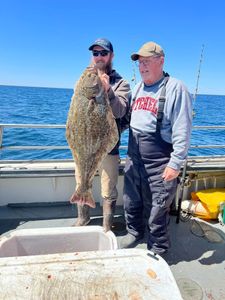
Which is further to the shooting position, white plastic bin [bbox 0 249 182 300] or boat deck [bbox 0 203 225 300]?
boat deck [bbox 0 203 225 300]

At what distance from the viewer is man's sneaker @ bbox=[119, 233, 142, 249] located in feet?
12.5

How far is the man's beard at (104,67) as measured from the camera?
10.7 feet

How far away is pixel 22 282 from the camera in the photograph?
6.00 ft

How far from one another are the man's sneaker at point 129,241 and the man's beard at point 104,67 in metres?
2.01

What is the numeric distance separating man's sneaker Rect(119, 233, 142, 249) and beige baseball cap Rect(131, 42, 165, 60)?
2.17 metres

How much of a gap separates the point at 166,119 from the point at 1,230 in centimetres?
259

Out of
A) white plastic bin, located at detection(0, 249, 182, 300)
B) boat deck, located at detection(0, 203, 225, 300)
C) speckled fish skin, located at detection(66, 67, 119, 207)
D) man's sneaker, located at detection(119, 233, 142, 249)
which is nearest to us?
white plastic bin, located at detection(0, 249, 182, 300)

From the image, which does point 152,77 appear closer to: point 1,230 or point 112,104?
point 112,104

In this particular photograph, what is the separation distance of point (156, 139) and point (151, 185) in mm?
510

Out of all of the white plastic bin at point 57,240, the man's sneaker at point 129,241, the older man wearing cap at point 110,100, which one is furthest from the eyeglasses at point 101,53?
the man's sneaker at point 129,241

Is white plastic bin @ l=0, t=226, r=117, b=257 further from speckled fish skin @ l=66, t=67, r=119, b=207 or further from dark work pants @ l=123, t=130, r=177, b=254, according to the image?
dark work pants @ l=123, t=130, r=177, b=254

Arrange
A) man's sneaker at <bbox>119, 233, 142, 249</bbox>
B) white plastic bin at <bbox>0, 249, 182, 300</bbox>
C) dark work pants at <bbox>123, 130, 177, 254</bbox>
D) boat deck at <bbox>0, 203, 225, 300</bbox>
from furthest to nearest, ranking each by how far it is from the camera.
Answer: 1. man's sneaker at <bbox>119, 233, 142, 249</bbox>
2. dark work pants at <bbox>123, 130, 177, 254</bbox>
3. boat deck at <bbox>0, 203, 225, 300</bbox>
4. white plastic bin at <bbox>0, 249, 182, 300</bbox>

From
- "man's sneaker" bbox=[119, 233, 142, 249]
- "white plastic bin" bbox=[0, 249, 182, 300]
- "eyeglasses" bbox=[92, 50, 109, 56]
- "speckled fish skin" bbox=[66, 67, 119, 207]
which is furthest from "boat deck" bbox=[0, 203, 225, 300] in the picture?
"eyeglasses" bbox=[92, 50, 109, 56]

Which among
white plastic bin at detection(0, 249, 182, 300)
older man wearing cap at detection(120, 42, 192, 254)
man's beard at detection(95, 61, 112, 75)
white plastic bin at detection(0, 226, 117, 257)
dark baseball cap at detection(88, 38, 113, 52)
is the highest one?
dark baseball cap at detection(88, 38, 113, 52)
